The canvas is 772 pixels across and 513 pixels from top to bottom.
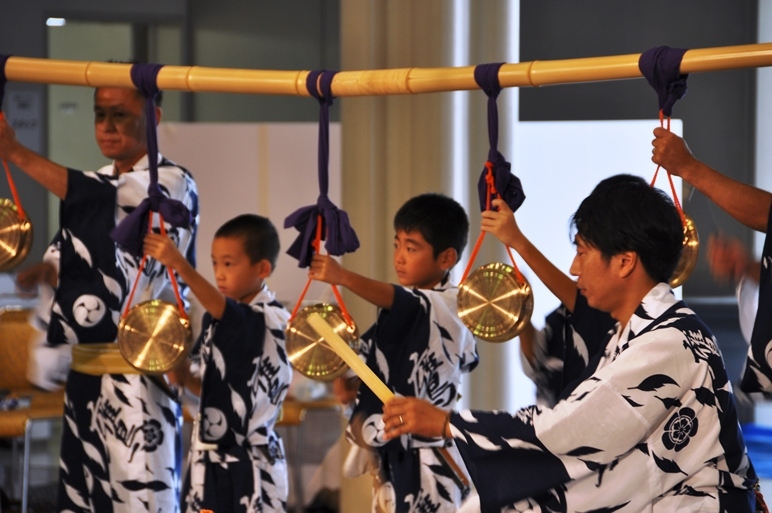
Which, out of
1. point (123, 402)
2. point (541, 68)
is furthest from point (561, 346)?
point (123, 402)

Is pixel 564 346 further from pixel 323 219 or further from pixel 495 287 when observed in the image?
pixel 323 219

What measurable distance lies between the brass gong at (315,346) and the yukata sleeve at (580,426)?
77 centimetres

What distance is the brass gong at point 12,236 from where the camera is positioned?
9.57 feet

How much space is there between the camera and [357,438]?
119 inches

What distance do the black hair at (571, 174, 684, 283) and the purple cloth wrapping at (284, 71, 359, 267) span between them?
853 mm

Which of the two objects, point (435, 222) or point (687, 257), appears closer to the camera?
point (687, 257)

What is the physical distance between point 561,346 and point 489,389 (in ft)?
4.32

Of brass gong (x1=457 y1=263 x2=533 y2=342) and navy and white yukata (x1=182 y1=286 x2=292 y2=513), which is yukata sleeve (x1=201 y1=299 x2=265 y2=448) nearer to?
navy and white yukata (x1=182 y1=286 x2=292 y2=513)

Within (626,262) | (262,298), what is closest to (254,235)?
(262,298)

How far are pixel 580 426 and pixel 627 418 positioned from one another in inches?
3.4

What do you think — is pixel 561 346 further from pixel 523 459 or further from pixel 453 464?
pixel 523 459

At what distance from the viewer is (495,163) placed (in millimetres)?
2697

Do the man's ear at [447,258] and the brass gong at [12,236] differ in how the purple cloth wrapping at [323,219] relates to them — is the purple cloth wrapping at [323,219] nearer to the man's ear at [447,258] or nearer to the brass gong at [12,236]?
the man's ear at [447,258]

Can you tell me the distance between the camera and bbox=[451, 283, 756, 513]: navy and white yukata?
6.49 ft
